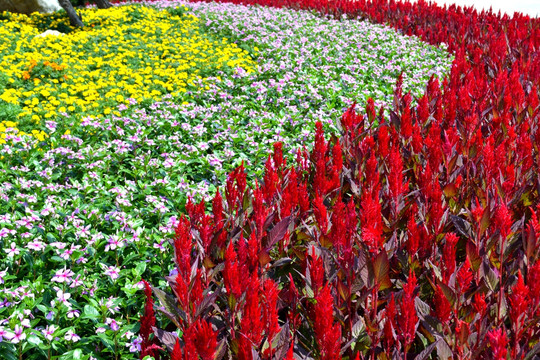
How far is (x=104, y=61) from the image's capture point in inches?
334

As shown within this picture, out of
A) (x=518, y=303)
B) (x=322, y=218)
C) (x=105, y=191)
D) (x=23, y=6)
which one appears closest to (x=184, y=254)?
(x=322, y=218)

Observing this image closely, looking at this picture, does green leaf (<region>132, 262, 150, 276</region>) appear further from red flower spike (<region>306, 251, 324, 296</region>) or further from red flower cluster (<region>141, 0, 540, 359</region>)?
red flower spike (<region>306, 251, 324, 296</region>)

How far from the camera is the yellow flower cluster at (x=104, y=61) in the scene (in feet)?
21.3

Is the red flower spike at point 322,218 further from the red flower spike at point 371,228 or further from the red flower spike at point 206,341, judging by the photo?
the red flower spike at point 206,341

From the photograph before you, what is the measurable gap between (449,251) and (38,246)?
2.22 meters

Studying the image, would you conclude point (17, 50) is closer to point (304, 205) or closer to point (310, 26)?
point (310, 26)

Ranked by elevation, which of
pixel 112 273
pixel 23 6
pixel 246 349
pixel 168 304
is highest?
pixel 23 6

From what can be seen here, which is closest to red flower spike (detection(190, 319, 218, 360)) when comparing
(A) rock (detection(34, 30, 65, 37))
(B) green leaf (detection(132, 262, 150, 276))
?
(B) green leaf (detection(132, 262, 150, 276))

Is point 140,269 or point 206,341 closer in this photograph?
point 206,341

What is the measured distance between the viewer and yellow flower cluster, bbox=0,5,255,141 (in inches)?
255

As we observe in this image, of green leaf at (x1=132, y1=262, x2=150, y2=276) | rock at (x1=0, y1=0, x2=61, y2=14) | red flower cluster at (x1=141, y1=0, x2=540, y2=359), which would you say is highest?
rock at (x1=0, y1=0, x2=61, y2=14)

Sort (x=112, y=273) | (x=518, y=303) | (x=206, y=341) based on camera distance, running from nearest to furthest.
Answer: (x=206, y=341)
(x=518, y=303)
(x=112, y=273)

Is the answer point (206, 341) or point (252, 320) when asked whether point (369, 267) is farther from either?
point (206, 341)

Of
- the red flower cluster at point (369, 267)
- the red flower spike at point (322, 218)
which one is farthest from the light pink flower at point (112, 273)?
the red flower spike at point (322, 218)
